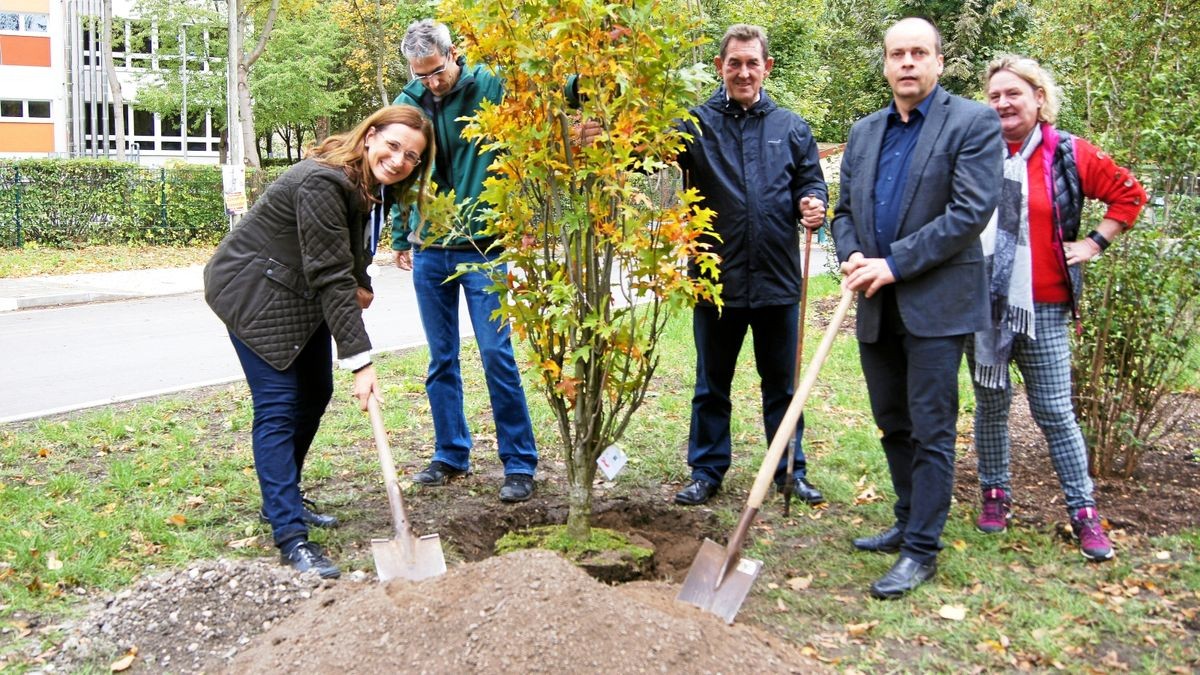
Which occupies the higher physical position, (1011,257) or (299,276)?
(1011,257)

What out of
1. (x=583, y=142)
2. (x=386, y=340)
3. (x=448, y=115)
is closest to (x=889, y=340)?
(x=583, y=142)

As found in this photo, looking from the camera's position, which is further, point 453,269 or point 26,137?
point 26,137

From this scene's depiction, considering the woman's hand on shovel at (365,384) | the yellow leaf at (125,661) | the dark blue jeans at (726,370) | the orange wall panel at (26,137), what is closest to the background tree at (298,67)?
the orange wall panel at (26,137)

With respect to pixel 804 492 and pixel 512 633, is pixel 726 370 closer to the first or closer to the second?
pixel 804 492

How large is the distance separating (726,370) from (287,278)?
6.84 ft

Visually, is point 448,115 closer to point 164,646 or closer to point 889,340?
point 889,340

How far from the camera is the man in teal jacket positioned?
496cm

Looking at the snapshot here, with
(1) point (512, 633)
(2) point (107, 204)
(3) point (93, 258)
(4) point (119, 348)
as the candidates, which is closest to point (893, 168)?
(1) point (512, 633)

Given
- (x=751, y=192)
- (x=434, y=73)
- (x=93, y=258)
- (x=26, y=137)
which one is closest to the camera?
(x=751, y=192)

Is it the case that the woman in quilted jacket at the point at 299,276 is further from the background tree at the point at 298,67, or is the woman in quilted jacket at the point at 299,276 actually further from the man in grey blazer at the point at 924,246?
the background tree at the point at 298,67

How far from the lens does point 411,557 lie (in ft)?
12.1

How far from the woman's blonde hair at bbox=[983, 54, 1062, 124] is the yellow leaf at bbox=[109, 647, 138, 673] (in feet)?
12.9

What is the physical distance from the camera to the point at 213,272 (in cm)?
419

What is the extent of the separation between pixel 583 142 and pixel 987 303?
1643 mm
